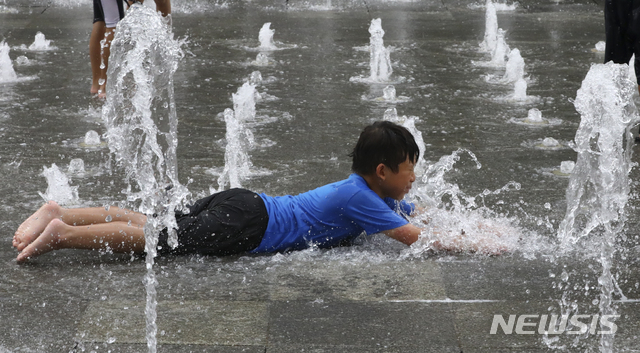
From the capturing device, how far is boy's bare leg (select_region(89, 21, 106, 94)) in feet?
22.9

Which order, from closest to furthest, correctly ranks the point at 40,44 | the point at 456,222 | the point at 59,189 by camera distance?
the point at 456,222
the point at 59,189
the point at 40,44

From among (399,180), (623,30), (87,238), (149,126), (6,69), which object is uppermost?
(623,30)

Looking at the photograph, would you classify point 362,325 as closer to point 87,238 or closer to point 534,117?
point 87,238

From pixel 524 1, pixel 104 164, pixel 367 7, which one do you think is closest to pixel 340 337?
pixel 104 164

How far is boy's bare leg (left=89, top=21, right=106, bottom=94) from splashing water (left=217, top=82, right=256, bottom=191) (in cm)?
117

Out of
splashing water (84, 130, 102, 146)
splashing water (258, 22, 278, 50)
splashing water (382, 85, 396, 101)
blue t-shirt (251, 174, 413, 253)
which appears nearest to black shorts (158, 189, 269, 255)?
blue t-shirt (251, 174, 413, 253)

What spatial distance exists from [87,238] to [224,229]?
0.59 metres

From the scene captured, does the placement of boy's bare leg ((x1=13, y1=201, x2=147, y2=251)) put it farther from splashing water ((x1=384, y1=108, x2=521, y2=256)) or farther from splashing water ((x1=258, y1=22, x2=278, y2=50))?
splashing water ((x1=258, y1=22, x2=278, y2=50))

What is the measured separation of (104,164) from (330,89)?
249 centimetres

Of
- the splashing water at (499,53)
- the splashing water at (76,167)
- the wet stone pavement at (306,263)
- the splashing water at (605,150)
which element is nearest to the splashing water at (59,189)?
the wet stone pavement at (306,263)

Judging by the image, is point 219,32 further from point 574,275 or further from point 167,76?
point 574,275

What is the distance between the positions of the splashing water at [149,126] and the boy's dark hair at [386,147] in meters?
0.91

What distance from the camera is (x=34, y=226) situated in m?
3.88

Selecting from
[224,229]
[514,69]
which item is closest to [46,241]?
[224,229]
